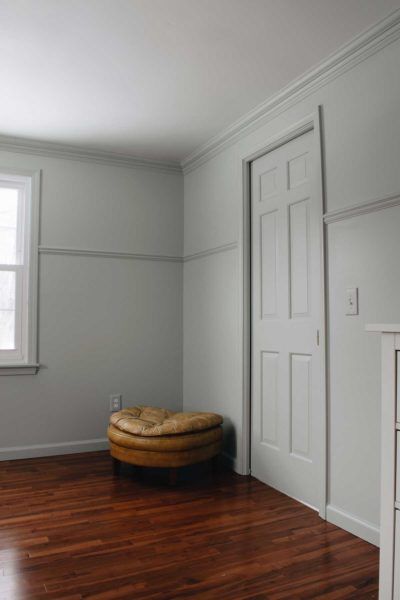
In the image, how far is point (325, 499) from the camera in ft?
8.97

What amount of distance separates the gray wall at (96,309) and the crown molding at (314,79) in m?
0.79

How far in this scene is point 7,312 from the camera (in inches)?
157

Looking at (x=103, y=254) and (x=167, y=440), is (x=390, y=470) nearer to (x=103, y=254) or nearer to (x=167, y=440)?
(x=167, y=440)

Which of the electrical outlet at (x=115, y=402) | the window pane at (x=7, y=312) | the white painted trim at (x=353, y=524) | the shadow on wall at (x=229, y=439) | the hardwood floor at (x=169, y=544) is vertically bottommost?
the hardwood floor at (x=169, y=544)

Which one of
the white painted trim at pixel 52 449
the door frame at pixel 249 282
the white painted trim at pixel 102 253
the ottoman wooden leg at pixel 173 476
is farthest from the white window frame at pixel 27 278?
the door frame at pixel 249 282

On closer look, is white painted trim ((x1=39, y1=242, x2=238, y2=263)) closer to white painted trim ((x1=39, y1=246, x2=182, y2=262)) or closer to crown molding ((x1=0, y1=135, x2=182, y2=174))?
white painted trim ((x1=39, y1=246, x2=182, y2=262))

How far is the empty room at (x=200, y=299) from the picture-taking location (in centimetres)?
231

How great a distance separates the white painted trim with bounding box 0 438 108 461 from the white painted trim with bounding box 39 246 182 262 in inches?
60.0

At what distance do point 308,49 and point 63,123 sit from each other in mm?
1858

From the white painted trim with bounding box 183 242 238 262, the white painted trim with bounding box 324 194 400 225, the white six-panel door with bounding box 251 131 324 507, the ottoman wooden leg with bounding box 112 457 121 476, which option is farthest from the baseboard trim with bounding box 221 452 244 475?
the white painted trim with bounding box 324 194 400 225

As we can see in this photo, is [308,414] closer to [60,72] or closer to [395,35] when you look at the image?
[395,35]

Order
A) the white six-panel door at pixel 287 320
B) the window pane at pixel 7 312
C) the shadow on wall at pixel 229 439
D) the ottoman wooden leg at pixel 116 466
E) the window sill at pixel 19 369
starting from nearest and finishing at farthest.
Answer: the white six-panel door at pixel 287 320
the ottoman wooden leg at pixel 116 466
the shadow on wall at pixel 229 439
the window sill at pixel 19 369
the window pane at pixel 7 312

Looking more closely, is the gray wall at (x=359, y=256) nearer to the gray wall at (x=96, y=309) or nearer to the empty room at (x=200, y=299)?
the empty room at (x=200, y=299)

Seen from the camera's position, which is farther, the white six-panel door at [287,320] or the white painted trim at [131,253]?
the white painted trim at [131,253]
